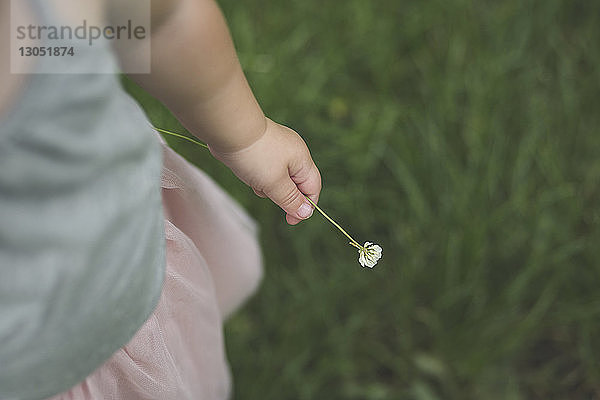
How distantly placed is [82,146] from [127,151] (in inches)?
1.8

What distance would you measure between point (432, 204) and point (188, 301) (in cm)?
63

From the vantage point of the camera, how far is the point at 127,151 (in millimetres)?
543

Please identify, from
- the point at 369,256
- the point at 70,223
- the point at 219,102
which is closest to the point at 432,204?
the point at 369,256

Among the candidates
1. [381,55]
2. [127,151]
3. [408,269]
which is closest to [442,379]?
[408,269]

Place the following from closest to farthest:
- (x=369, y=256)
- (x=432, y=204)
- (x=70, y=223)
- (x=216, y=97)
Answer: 1. (x=70, y=223)
2. (x=216, y=97)
3. (x=369, y=256)
4. (x=432, y=204)

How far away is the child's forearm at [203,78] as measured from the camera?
0.58 m

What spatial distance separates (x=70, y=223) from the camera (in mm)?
517

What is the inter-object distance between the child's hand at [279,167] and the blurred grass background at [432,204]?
0.47m

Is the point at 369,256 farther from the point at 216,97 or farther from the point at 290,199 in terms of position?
the point at 216,97

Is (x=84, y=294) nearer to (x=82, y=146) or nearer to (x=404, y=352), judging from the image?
(x=82, y=146)

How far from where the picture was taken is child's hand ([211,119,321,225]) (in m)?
0.68

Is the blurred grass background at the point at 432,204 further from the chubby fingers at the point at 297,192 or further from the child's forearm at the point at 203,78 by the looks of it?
the child's forearm at the point at 203,78

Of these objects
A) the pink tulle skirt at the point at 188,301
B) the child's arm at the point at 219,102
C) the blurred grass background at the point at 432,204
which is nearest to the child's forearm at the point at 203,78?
the child's arm at the point at 219,102

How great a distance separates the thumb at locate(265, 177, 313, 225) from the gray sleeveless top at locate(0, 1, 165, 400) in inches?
5.5
